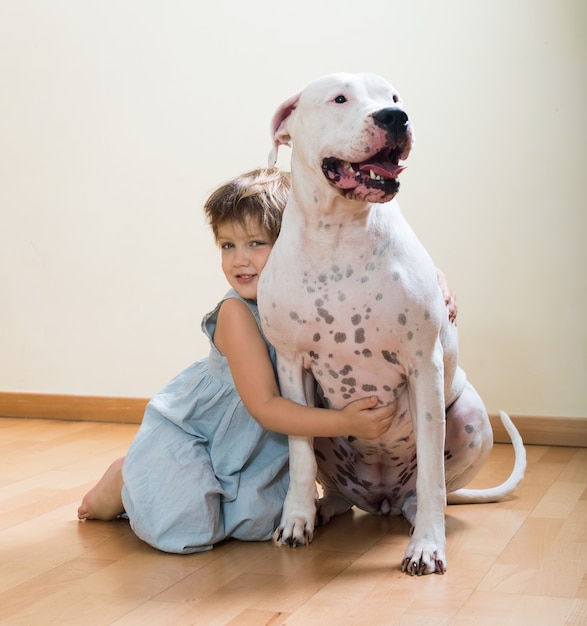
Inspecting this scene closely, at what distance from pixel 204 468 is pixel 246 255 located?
18.2 inches

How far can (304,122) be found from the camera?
1.69m

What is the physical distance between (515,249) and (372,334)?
4.25 feet

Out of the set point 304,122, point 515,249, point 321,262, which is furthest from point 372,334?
point 515,249

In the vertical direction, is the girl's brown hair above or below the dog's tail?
above

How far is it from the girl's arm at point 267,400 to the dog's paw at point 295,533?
181mm

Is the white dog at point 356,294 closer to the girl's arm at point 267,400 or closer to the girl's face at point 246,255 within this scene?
the girl's arm at point 267,400

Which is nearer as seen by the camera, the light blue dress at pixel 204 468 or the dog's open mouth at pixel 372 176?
the dog's open mouth at pixel 372 176

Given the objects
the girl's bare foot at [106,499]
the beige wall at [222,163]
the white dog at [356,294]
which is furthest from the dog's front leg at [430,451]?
the beige wall at [222,163]

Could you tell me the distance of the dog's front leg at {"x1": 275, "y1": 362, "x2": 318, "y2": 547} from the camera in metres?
1.84

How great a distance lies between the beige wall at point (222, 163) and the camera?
9.23 ft

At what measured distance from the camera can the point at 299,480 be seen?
6.10ft

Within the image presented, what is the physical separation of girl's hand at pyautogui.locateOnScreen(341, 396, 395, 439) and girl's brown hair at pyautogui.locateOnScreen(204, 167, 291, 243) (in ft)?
1.45

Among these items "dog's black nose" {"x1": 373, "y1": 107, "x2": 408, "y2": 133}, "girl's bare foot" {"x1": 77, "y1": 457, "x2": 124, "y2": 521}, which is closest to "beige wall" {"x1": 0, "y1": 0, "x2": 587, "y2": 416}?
"girl's bare foot" {"x1": 77, "y1": 457, "x2": 124, "y2": 521}

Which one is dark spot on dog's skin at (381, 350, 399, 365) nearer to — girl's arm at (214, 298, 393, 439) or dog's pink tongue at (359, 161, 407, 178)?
girl's arm at (214, 298, 393, 439)
